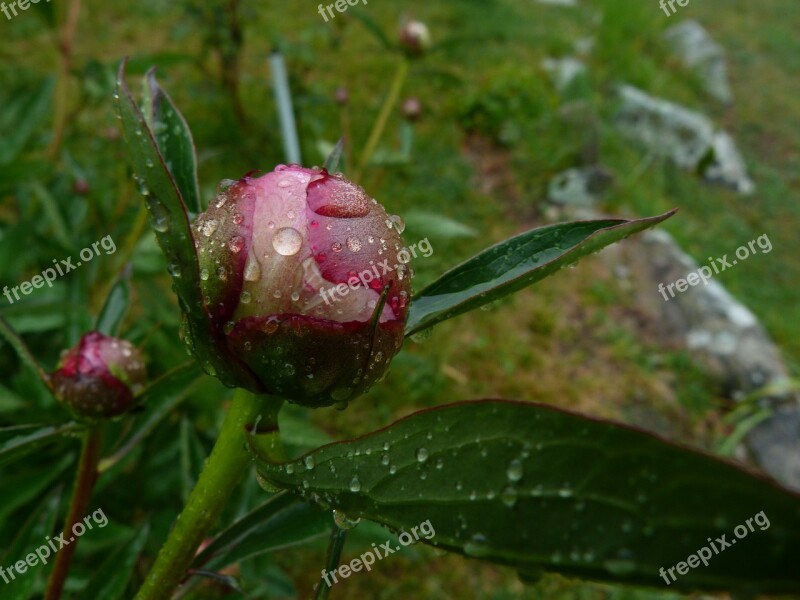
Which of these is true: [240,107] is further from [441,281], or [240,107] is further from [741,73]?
[741,73]

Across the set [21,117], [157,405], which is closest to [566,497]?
[157,405]

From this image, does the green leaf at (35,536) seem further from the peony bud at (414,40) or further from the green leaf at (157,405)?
the peony bud at (414,40)

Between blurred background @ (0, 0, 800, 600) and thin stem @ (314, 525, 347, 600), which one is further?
blurred background @ (0, 0, 800, 600)

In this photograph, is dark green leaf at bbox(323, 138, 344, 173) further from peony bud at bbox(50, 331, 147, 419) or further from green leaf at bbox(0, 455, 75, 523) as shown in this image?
green leaf at bbox(0, 455, 75, 523)

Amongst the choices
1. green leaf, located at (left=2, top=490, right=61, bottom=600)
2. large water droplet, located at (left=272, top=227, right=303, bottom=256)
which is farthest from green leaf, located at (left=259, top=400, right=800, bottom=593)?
green leaf, located at (left=2, top=490, right=61, bottom=600)

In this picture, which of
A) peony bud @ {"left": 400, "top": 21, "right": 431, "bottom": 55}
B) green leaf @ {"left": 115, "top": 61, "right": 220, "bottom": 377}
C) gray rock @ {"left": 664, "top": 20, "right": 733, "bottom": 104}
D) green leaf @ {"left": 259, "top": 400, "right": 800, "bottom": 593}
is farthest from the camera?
gray rock @ {"left": 664, "top": 20, "right": 733, "bottom": 104}

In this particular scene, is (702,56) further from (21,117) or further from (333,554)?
(333,554)
